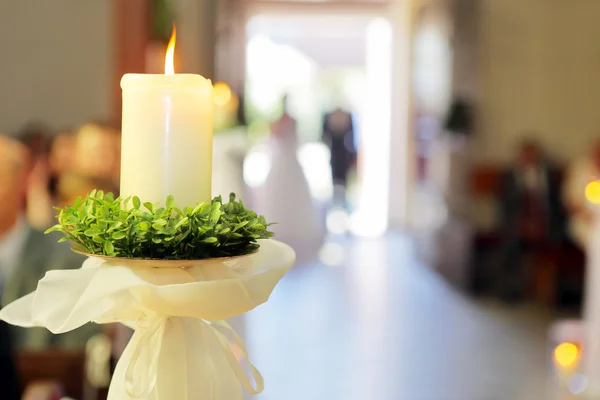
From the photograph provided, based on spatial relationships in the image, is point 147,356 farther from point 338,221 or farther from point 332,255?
point 338,221

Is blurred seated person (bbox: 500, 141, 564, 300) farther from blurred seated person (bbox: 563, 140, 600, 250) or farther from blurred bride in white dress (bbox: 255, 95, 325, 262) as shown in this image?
blurred bride in white dress (bbox: 255, 95, 325, 262)

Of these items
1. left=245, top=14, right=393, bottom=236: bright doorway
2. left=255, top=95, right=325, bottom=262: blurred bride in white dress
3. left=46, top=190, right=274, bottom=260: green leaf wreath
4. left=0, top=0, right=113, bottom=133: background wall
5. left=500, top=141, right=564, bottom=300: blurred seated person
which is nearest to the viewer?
left=46, top=190, right=274, bottom=260: green leaf wreath

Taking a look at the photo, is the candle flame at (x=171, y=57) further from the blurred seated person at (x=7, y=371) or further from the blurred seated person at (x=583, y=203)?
the blurred seated person at (x=583, y=203)

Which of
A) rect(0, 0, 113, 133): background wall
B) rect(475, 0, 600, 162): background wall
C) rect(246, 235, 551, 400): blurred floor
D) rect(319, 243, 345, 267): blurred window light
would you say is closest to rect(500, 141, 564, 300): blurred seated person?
rect(246, 235, 551, 400): blurred floor

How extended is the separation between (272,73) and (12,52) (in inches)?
290

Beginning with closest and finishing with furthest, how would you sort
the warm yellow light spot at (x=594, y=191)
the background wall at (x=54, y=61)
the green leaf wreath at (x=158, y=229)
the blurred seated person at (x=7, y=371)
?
the green leaf wreath at (x=158, y=229), the blurred seated person at (x=7, y=371), the warm yellow light spot at (x=594, y=191), the background wall at (x=54, y=61)

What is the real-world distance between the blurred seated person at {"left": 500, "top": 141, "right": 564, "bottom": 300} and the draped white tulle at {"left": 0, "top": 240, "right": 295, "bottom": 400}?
598 centimetres

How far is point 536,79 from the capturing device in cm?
706

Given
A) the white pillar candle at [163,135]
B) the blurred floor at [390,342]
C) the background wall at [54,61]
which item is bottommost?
the blurred floor at [390,342]

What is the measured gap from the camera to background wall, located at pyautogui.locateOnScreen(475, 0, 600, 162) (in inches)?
276

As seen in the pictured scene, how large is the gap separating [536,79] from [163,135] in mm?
6890

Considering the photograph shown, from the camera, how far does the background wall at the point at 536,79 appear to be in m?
7.00

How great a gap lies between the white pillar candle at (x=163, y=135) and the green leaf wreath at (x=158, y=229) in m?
0.03

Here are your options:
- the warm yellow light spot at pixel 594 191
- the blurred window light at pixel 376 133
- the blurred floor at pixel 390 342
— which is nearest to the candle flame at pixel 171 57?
the blurred floor at pixel 390 342
